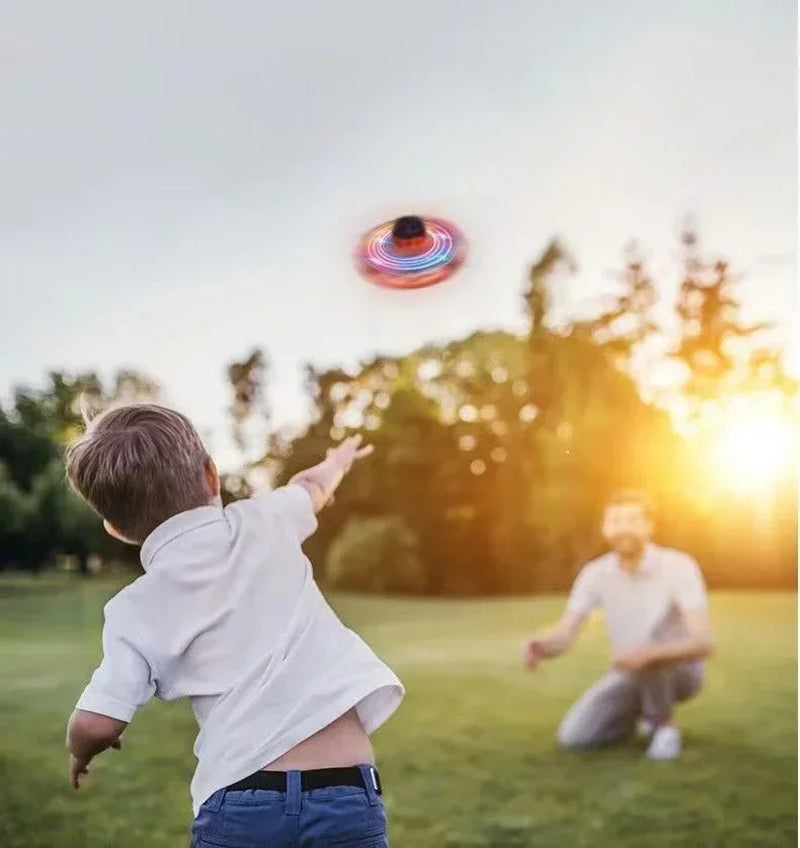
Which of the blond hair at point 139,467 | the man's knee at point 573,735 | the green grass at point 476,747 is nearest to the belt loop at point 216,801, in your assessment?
the blond hair at point 139,467

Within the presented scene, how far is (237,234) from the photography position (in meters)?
2.46

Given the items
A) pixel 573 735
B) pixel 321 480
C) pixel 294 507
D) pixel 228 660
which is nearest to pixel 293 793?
pixel 228 660

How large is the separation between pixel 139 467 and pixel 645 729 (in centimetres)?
142

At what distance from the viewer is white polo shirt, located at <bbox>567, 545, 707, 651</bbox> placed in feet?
8.38

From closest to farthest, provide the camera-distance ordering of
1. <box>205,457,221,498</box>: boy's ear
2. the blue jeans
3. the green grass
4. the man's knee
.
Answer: the blue jeans
<box>205,457,221,498</box>: boy's ear
the green grass
the man's knee

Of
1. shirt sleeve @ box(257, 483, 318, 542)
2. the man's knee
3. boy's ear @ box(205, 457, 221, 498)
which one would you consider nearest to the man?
the man's knee

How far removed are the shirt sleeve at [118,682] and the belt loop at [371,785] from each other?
26 cm

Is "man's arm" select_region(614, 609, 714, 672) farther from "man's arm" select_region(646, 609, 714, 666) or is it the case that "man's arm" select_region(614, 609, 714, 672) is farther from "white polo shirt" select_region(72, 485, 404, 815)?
"white polo shirt" select_region(72, 485, 404, 815)

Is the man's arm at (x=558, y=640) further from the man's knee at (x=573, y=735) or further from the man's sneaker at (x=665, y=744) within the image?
the man's sneaker at (x=665, y=744)

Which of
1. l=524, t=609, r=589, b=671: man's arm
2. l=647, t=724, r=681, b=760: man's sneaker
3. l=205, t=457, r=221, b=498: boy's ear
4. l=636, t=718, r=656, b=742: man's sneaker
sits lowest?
l=647, t=724, r=681, b=760: man's sneaker

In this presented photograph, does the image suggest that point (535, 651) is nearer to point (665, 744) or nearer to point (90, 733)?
point (665, 744)

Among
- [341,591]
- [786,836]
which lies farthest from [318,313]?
[786,836]

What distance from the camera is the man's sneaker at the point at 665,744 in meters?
2.51

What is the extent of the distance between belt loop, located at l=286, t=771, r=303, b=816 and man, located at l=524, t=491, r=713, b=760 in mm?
1170
